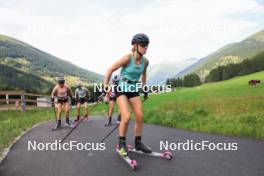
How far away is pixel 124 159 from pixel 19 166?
1853mm

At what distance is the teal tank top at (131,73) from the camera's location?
21.6 ft

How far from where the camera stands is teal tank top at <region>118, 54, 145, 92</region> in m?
6.59

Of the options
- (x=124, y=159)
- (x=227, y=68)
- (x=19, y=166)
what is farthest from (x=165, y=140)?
(x=227, y=68)

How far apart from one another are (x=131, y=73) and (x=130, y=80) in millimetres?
133

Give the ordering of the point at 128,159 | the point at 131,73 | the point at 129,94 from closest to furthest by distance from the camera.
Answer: the point at 128,159, the point at 131,73, the point at 129,94

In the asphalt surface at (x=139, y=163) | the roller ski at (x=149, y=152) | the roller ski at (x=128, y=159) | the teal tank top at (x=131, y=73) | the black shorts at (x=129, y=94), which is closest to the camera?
the asphalt surface at (x=139, y=163)

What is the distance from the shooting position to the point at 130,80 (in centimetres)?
669

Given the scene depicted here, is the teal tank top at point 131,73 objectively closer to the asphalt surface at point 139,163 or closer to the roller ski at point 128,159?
the roller ski at point 128,159

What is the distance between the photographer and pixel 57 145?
873 centimetres

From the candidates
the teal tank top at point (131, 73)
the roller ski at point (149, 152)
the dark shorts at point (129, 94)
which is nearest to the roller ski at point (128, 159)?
the roller ski at point (149, 152)

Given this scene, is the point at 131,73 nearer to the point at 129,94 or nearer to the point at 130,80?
the point at 130,80

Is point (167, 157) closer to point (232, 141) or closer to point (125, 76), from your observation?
point (125, 76)

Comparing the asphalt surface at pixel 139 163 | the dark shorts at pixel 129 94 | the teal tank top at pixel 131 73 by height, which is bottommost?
the asphalt surface at pixel 139 163

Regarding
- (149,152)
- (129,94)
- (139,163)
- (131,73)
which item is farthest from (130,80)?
(139,163)
